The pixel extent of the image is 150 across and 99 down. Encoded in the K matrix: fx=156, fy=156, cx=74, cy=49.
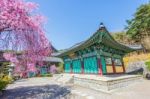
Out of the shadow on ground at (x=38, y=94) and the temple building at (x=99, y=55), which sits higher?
the temple building at (x=99, y=55)

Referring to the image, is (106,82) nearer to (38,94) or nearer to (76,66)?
(38,94)

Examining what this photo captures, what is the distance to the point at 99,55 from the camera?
43.5ft

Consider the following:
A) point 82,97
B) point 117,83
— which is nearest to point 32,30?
point 82,97

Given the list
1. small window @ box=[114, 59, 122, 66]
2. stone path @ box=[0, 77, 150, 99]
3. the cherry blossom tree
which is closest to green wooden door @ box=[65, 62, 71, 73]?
small window @ box=[114, 59, 122, 66]

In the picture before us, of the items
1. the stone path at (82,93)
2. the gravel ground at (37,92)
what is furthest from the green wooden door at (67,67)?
the stone path at (82,93)

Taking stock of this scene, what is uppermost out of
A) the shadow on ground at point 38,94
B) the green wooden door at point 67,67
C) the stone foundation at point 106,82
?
the green wooden door at point 67,67

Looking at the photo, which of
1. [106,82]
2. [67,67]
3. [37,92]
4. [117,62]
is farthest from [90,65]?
[67,67]

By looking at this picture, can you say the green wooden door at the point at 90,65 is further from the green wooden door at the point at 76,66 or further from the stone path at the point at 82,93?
the stone path at the point at 82,93

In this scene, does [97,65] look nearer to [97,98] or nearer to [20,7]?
[97,98]

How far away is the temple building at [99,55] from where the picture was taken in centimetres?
1233

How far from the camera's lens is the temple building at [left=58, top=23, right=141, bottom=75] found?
12328 mm

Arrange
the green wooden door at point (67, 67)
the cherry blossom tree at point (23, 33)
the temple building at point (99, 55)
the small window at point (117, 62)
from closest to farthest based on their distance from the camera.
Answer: the cherry blossom tree at point (23, 33) < the temple building at point (99, 55) < the small window at point (117, 62) < the green wooden door at point (67, 67)

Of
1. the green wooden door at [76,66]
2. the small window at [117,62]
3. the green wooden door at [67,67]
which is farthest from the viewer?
the green wooden door at [67,67]

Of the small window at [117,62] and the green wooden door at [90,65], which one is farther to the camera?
the small window at [117,62]
